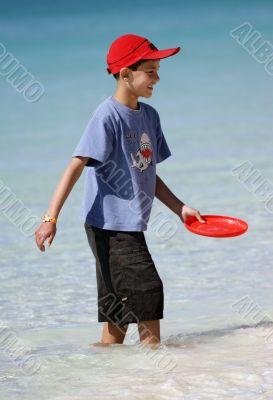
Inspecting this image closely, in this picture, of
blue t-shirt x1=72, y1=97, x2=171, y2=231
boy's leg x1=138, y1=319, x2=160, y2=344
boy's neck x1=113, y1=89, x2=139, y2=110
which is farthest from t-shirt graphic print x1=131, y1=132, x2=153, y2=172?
boy's leg x1=138, y1=319, x2=160, y2=344

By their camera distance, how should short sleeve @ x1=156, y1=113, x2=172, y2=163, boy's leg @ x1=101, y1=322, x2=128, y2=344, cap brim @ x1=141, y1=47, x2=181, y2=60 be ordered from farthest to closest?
1. short sleeve @ x1=156, y1=113, x2=172, y2=163
2. boy's leg @ x1=101, y1=322, x2=128, y2=344
3. cap brim @ x1=141, y1=47, x2=181, y2=60

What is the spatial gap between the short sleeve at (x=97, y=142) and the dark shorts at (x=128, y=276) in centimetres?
30

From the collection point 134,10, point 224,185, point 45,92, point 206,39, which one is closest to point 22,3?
point 134,10

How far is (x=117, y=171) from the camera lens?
3379mm

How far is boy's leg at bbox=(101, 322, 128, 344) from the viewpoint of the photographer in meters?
3.54

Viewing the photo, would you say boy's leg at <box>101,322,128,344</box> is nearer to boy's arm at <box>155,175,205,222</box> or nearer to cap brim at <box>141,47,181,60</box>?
boy's arm at <box>155,175,205,222</box>

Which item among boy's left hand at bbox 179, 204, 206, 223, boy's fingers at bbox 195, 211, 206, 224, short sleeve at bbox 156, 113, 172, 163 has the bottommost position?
boy's fingers at bbox 195, 211, 206, 224

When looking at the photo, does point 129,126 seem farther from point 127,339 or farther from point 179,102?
point 179,102

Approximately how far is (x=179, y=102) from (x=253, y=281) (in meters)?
7.44

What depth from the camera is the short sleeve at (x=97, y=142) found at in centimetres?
330

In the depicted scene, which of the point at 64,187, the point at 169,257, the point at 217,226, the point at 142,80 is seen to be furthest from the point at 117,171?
the point at 169,257

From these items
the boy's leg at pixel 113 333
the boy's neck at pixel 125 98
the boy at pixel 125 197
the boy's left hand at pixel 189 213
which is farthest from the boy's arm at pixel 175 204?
the boy's leg at pixel 113 333

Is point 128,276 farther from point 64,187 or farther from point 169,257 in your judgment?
point 169,257

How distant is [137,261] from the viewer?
11.2ft
